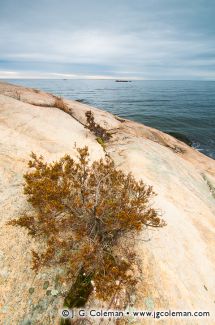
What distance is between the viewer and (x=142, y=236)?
5277 millimetres

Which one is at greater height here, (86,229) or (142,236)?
(86,229)

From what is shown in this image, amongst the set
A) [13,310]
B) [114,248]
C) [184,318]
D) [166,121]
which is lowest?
[166,121]

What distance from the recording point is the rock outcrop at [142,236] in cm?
404

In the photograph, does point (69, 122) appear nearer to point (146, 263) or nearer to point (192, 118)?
point (146, 263)

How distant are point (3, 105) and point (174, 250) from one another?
10.3 metres

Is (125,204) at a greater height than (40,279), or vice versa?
(125,204)

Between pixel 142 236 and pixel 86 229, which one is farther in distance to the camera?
pixel 142 236

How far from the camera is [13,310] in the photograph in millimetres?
3822

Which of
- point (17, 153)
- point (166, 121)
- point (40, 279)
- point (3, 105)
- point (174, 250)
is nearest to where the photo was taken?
point (40, 279)

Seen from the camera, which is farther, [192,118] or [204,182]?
[192,118]

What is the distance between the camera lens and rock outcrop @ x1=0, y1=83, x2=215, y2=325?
13.3 ft

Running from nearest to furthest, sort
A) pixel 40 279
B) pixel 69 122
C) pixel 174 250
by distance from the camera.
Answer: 1. pixel 40 279
2. pixel 174 250
3. pixel 69 122

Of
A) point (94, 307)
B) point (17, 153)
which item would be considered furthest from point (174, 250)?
point (17, 153)

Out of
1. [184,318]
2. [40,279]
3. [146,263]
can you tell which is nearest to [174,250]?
[146,263]
